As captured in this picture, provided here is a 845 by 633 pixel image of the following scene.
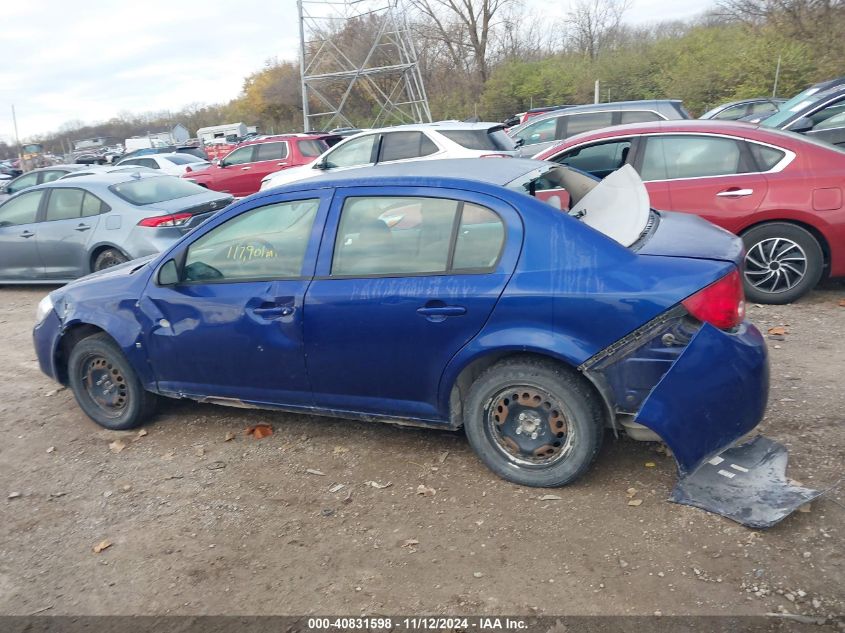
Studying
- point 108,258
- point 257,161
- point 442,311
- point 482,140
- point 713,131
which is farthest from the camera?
point 257,161

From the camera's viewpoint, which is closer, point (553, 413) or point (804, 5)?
point (553, 413)

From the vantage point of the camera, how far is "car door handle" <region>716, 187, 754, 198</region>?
6.17 m

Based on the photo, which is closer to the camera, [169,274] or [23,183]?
[169,274]

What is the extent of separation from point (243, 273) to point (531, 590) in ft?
7.96

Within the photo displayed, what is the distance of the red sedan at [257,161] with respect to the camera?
15.5 meters

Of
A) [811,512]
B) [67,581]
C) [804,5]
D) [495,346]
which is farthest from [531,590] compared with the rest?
[804,5]

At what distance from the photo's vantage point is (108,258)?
28.1 feet

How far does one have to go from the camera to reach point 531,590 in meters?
2.91

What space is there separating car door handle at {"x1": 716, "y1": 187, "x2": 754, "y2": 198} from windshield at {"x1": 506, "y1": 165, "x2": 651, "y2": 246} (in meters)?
2.28

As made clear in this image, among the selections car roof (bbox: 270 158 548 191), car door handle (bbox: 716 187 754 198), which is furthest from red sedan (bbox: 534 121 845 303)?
car roof (bbox: 270 158 548 191)

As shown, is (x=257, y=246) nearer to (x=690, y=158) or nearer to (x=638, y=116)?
(x=690, y=158)

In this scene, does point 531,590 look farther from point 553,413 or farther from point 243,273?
point 243,273

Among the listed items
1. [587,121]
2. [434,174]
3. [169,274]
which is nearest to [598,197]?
[434,174]

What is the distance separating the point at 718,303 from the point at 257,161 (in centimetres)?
1388
